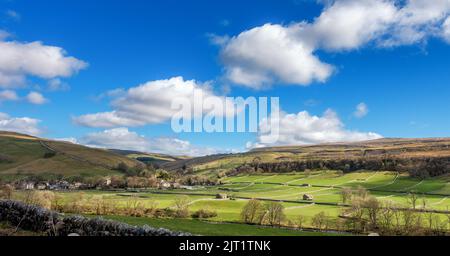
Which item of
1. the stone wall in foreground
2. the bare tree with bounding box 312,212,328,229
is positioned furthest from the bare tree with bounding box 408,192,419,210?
the stone wall in foreground

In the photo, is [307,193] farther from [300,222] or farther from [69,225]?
[69,225]

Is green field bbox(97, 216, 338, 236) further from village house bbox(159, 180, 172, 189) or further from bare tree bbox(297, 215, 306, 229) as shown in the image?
village house bbox(159, 180, 172, 189)

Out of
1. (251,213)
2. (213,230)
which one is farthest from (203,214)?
(213,230)

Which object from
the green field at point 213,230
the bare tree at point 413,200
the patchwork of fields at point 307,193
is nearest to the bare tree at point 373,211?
the patchwork of fields at point 307,193

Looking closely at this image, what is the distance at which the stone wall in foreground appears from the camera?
25.1m

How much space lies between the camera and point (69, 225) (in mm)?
27266

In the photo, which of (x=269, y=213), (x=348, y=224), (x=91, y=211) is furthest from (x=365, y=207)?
(x=91, y=211)

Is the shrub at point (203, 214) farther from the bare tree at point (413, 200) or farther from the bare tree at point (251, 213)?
the bare tree at point (413, 200)

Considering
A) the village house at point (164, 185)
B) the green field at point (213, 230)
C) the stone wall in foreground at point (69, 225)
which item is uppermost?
the stone wall in foreground at point (69, 225)

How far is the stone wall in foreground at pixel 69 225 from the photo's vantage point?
2506cm

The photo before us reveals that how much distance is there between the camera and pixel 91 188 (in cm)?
17250
